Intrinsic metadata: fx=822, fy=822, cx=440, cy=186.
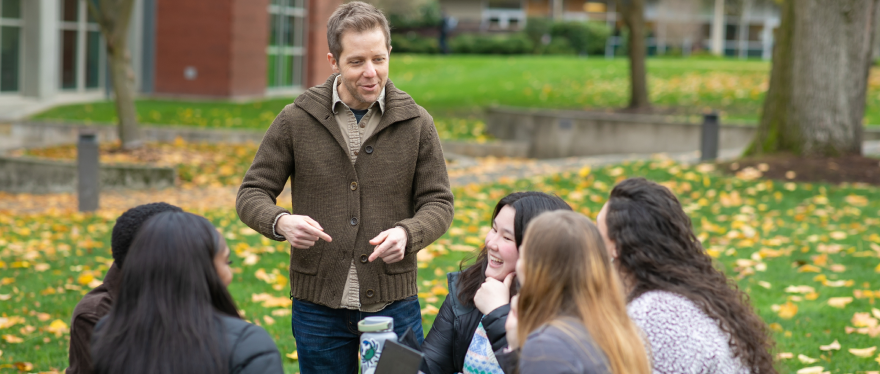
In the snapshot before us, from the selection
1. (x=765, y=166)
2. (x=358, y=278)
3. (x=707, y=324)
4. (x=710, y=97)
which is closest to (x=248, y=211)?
(x=358, y=278)

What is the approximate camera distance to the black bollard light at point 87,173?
9.62m

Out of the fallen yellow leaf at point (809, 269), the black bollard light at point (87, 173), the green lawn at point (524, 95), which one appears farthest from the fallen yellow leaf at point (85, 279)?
the green lawn at point (524, 95)

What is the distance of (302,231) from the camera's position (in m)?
2.59

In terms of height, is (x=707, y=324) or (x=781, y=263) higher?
(x=707, y=324)

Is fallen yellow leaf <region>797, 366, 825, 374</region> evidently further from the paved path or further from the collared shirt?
the paved path

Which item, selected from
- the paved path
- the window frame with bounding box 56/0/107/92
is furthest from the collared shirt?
the window frame with bounding box 56/0/107/92

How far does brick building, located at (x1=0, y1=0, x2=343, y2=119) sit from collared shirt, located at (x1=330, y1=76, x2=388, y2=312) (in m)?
18.6

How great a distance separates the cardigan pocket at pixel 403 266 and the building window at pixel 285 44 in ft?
79.1

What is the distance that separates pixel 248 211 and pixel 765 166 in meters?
9.08

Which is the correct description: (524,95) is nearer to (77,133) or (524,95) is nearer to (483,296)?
(77,133)

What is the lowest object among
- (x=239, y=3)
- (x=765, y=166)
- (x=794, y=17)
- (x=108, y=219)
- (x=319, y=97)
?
(x=108, y=219)

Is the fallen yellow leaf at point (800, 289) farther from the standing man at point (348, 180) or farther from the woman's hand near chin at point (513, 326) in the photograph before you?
the woman's hand near chin at point (513, 326)

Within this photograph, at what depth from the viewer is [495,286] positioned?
2664mm

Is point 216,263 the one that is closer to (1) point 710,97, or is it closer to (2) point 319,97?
(2) point 319,97
